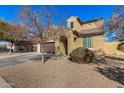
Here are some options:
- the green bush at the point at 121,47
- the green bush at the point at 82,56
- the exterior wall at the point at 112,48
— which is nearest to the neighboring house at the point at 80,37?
the exterior wall at the point at 112,48

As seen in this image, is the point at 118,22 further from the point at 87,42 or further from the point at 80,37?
the point at 80,37

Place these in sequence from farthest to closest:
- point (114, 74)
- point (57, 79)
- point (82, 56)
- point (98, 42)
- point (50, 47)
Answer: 1. point (50, 47)
2. point (98, 42)
3. point (82, 56)
4. point (114, 74)
5. point (57, 79)

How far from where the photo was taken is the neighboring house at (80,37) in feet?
50.1

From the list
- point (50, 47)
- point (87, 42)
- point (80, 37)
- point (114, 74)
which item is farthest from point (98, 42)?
point (50, 47)

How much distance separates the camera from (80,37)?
656 inches

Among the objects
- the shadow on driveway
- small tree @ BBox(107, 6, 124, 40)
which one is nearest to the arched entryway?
the shadow on driveway

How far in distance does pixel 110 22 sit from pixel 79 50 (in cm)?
450

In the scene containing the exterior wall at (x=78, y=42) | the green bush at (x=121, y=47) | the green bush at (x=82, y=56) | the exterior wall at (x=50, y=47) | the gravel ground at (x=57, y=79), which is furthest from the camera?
the exterior wall at (x=50, y=47)

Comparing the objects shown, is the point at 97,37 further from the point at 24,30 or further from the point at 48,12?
the point at 24,30

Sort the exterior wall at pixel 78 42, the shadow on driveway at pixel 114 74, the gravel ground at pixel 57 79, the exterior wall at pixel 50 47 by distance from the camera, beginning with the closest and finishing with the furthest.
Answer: the gravel ground at pixel 57 79 → the shadow on driveway at pixel 114 74 → the exterior wall at pixel 78 42 → the exterior wall at pixel 50 47

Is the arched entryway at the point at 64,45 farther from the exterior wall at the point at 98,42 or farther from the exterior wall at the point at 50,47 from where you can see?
the exterior wall at the point at 98,42

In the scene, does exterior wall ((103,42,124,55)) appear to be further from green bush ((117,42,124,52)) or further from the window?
the window

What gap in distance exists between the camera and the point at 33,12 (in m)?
8.85

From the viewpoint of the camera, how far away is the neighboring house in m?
15.3
